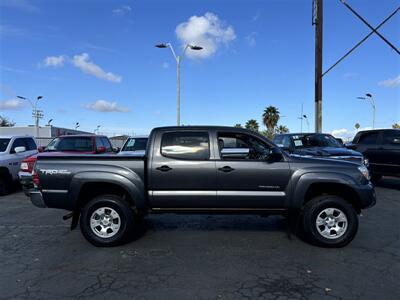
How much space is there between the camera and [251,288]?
403 cm

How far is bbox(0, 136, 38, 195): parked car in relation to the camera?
10.6 metres

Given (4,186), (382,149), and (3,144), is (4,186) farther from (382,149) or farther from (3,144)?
(382,149)

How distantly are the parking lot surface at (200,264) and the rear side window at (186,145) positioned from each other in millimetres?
1403

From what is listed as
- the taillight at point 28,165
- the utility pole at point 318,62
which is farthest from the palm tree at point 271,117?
the taillight at point 28,165

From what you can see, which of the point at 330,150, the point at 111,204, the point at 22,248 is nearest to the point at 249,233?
the point at 111,204

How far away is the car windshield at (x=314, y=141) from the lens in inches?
444

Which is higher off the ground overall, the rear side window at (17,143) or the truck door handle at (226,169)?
the rear side window at (17,143)

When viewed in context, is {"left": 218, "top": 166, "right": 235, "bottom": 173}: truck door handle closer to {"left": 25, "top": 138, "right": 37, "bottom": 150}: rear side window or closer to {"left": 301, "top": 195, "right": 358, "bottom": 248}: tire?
{"left": 301, "top": 195, "right": 358, "bottom": 248}: tire

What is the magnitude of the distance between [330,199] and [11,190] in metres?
10.2

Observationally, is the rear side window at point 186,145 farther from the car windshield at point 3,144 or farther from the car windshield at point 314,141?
the car windshield at point 3,144

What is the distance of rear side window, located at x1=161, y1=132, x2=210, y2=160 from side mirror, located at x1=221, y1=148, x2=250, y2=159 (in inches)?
11.3

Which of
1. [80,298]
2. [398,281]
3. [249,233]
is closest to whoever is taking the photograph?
[80,298]

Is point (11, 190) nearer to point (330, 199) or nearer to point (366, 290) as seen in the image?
point (330, 199)

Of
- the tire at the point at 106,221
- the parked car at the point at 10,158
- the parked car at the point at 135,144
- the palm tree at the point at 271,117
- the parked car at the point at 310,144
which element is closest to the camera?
the tire at the point at 106,221
